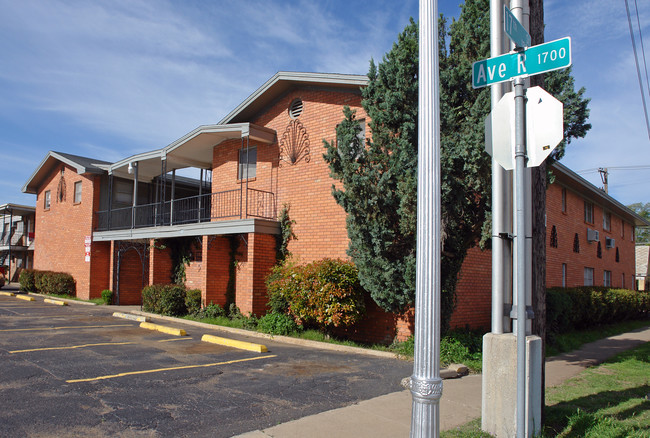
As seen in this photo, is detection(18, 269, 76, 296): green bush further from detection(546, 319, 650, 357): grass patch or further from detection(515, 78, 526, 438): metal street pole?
detection(515, 78, 526, 438): metal street pole

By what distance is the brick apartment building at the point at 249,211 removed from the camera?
12.9m

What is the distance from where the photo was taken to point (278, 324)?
12.2 metres

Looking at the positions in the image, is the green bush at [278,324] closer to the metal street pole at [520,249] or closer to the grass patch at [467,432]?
the grass patch at [467,432]

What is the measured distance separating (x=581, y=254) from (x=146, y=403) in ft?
65.5

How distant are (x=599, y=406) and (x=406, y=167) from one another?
16.0 feet

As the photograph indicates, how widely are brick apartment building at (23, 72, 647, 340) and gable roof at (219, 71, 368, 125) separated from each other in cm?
4

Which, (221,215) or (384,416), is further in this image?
(221,215)

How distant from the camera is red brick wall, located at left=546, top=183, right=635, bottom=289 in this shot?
18094 millimetres

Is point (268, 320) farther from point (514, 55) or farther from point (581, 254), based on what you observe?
point (581, 254)

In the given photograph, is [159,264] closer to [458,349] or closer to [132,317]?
[132,317]

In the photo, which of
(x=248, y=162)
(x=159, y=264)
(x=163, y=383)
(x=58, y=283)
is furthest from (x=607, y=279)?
(x=58, y=283)

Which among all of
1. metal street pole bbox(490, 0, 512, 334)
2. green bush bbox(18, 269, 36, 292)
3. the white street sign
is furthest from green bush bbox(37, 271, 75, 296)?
the white street sign

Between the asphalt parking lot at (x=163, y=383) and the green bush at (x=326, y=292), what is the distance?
0.87 m

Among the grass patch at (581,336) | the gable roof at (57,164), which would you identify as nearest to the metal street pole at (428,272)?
the grass patch at (581,336)
